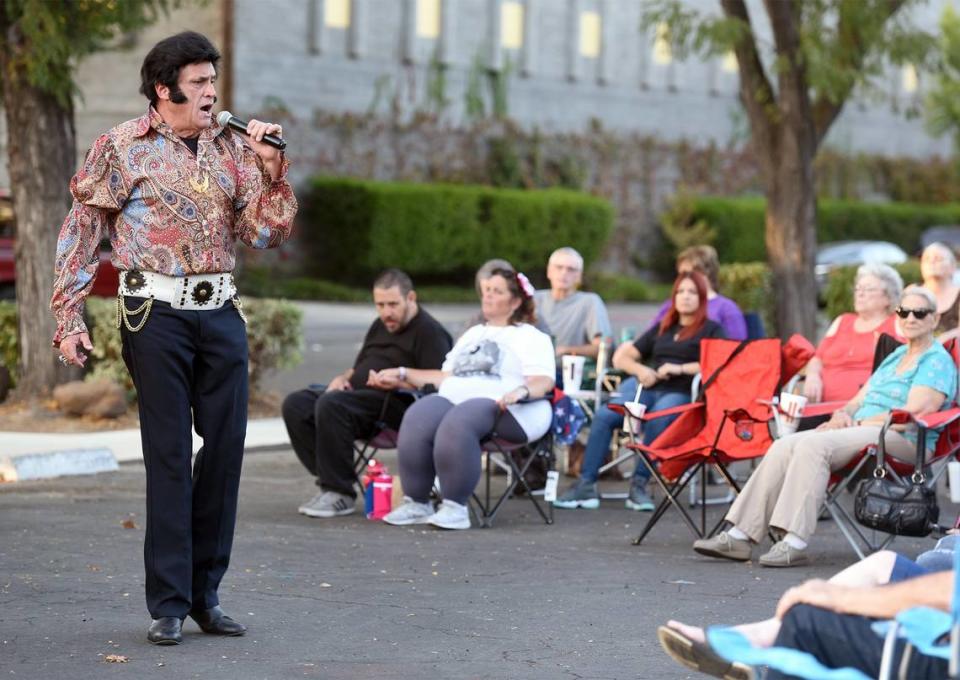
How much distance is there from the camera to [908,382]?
30.1ft

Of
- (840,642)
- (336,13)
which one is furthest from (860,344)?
(336,13)

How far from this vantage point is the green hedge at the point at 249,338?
14.5 m

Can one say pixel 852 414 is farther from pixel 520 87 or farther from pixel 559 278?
pixel 520 87

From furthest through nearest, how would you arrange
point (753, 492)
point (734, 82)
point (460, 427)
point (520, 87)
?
point (734, 82), point (520, 87), point (460, 427), point (753, 492)

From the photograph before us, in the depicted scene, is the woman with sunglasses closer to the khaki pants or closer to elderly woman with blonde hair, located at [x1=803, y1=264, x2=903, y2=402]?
the khaki pants

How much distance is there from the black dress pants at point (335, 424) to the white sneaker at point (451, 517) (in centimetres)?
68

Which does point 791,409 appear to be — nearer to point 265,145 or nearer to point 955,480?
point 955,480

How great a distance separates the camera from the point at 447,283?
3509cm

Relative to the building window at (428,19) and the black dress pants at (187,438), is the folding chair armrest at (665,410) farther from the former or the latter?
the building window at (428,19)

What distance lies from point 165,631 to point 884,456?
12.5 feet

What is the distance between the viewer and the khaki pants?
8492 mm

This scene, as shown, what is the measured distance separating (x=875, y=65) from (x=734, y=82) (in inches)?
1068

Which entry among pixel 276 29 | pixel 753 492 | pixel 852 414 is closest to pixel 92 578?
pixel 753 492

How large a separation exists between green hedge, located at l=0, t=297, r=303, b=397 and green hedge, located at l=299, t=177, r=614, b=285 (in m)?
17.4
